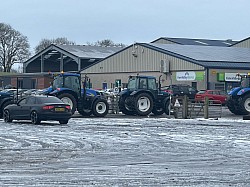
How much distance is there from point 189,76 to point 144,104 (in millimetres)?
28252

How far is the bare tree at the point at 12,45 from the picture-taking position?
362 ft

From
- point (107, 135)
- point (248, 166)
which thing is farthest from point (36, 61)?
point (248, 166)

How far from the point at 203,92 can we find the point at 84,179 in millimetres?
48018

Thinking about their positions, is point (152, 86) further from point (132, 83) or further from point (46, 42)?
point (46, 42)

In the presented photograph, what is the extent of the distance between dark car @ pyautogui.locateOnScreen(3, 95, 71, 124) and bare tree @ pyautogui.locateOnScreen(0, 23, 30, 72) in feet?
258

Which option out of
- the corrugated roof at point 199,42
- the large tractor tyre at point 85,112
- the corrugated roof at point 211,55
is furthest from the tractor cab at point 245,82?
the corrugated roof at point 199,42

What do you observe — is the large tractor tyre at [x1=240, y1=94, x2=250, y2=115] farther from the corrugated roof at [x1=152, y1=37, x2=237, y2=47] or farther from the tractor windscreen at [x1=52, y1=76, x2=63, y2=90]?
the corrugated roof at [x1=152, y1=37, x2=237, y2=47]

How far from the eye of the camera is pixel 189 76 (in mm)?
67938

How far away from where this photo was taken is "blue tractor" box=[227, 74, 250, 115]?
133ft

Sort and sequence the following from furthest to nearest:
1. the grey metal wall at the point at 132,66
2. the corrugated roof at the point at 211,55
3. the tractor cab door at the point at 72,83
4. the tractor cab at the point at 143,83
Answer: the grey metal wall at the point at 132,66
the corrugated roof at the point at 211,55
the tractor cab at the point at 143,83
the tractor cab door at the point at 72,83

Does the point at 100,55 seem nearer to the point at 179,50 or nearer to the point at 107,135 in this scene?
the point at 179,50

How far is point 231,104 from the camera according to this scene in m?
41.4

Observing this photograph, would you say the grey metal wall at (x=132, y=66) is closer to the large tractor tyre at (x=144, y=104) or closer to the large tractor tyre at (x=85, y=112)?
the large tractor tyre at (x=144, y=104)

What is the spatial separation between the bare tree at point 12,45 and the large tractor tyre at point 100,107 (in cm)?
7337
